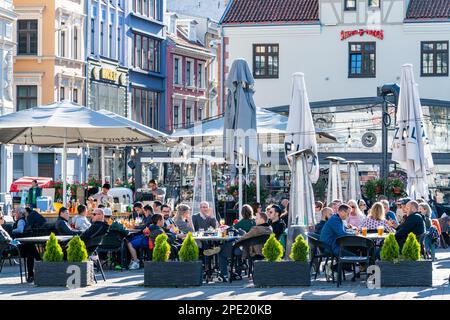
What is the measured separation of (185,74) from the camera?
3406 inches

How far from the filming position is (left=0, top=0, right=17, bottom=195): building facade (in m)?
59.4

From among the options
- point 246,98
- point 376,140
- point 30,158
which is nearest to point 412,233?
point 246,98

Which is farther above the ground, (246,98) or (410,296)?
(246,98)

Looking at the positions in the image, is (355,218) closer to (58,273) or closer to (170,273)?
(170,273)

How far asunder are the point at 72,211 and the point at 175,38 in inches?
2102

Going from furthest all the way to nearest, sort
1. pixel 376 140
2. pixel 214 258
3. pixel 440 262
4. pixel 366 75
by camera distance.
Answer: pixel 366 75
pixel 376 140
pixel 440 262
pixel 214 258

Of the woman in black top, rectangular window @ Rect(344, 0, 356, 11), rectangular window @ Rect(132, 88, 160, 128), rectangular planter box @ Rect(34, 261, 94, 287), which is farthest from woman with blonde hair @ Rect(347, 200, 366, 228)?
rectangular window @ Rect(132, 88, 160, 128)

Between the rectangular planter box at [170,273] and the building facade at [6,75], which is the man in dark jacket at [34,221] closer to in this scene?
the rectangular planter box at [170,273]

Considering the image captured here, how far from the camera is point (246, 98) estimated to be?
31.7 meters

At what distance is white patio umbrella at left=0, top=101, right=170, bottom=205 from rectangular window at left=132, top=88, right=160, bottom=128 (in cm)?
4280

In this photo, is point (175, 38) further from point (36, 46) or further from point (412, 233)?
point (412, 233)

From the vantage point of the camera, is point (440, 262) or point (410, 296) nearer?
point (410, 296)

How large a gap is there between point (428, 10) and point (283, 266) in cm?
3617

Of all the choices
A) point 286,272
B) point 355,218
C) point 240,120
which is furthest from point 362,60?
point 286,272
